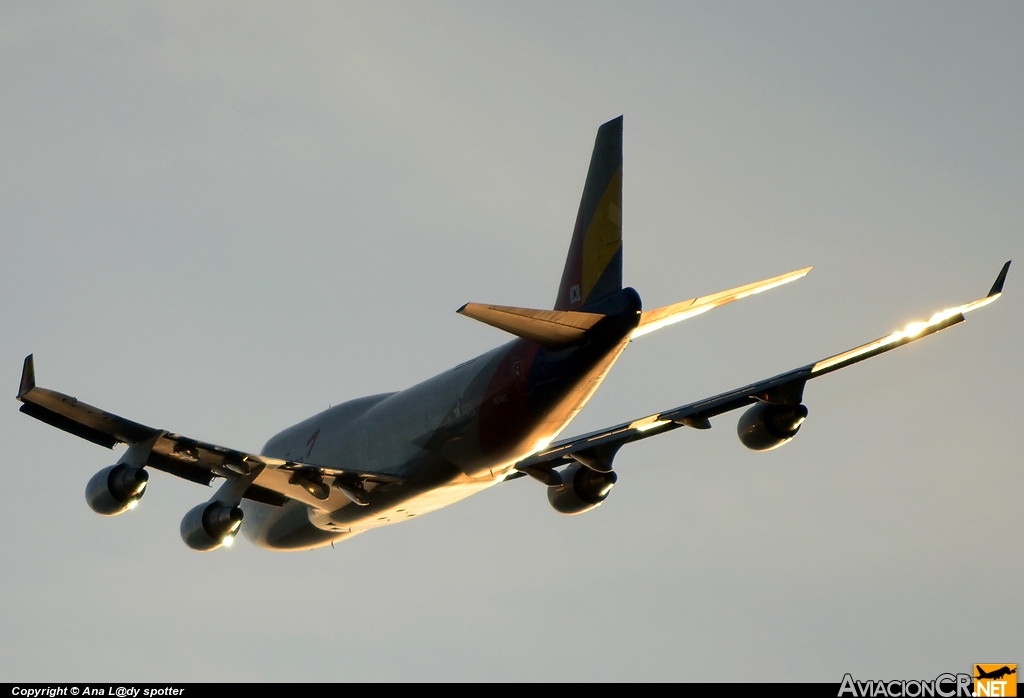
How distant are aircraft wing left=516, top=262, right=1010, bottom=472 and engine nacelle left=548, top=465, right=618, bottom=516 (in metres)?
0.62

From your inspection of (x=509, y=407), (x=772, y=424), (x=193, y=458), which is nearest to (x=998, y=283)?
(x=772, y=424)

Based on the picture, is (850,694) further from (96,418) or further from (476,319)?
(96,418)

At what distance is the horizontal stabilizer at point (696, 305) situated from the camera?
2838cm

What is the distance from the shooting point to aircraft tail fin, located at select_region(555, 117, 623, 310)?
31406 millimetres

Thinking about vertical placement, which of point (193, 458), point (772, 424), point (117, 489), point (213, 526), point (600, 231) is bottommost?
point (117, 489)

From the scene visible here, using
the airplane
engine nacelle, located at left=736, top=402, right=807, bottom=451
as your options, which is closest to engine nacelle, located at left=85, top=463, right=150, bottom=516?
the airplane

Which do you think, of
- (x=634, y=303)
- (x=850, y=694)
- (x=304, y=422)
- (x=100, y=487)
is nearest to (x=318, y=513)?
(x=304, y=422)

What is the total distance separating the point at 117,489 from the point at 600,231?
43.9 feet

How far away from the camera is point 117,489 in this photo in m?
31.9

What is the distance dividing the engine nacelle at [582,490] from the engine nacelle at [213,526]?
943 cm

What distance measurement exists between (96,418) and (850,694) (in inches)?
717

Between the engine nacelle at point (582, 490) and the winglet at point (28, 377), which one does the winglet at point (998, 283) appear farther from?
the winglet at point (28, 377)

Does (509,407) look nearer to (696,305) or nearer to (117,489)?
(696,305)

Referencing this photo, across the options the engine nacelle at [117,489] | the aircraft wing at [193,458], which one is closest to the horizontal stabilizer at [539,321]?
the aircraft wing at [193,458]
